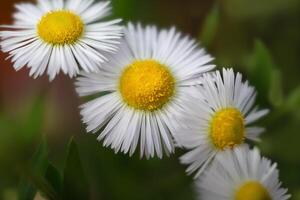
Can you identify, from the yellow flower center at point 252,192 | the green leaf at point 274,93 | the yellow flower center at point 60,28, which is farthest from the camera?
the green leaf at point 274,93

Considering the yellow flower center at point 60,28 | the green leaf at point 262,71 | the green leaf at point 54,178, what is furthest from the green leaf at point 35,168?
the green leaf at point 262,71

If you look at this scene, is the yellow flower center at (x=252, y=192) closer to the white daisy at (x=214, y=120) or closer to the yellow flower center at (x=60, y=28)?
the white daisy at (x=214, y=120)

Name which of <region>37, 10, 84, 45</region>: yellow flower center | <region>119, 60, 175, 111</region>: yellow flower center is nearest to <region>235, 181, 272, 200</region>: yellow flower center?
<region>119, 60, 175, 111</region>: yellow flower center

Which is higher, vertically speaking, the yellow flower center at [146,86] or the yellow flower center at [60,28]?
the yellow flower center at [60,28]

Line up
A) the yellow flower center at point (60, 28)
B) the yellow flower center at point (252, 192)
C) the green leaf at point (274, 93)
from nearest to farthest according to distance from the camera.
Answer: the yellow flower center at point (252, 192), the yellow flower center at point (60, 28), the green leaf at point (274, 93)

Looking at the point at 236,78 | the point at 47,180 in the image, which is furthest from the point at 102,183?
the point at 236,78

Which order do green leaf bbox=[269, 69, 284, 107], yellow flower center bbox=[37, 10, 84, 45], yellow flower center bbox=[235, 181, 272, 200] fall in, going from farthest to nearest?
green leaf bbox=[269, 69, 284, 107] → yellow flower center bbox=[37, 10, 84, 45] → yellow flower center bbox=[235, 181, 272, 200]

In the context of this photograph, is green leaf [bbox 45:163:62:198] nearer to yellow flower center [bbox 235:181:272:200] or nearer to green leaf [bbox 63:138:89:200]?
green leaf [bbox 63:138:89:200]
